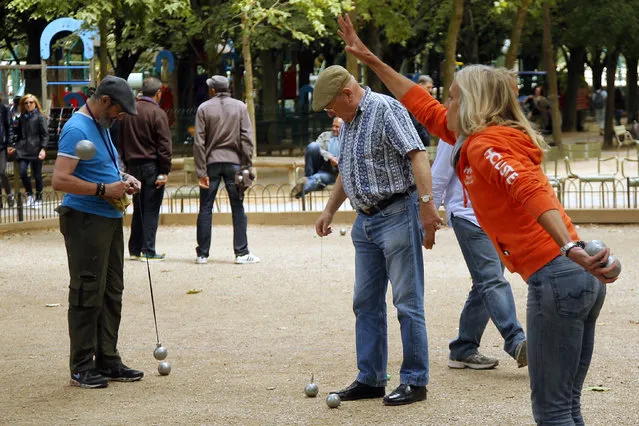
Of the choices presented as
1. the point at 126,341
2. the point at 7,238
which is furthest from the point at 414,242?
the point at 7,238

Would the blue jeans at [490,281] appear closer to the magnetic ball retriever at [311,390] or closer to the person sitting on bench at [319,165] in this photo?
the magnetic ball retriever at [311,390]

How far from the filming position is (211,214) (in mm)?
13242

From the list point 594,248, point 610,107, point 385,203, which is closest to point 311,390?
point 385,203

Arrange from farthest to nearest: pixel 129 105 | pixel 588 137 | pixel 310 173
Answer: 1. pixel 588 137
2. pixel 310 173
3. pixel 129 105

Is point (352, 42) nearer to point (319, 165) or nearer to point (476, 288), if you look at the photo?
point (476, 288)

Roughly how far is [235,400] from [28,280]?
5.94 meters

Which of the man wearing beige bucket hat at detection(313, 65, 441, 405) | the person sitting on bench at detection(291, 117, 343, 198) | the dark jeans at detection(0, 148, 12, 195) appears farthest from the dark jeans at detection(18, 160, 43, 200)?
the man wearing beige bucket hat at detection(313, 65, 441, 405)

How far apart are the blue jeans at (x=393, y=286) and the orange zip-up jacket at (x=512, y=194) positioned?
1.90 meters

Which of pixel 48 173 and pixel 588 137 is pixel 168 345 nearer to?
pixel 48 173

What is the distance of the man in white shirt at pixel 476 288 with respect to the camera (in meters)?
7.21

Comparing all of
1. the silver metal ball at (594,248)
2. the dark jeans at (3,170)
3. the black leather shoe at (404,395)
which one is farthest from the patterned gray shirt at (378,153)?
the dark jeans at (3,170)

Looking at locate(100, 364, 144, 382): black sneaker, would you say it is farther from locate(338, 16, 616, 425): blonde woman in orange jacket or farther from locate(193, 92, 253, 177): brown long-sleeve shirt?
locate(193, 92, 253, 177): brown long-sleeve shirt

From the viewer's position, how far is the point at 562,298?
4.26 m

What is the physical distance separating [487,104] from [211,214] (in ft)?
29.1
